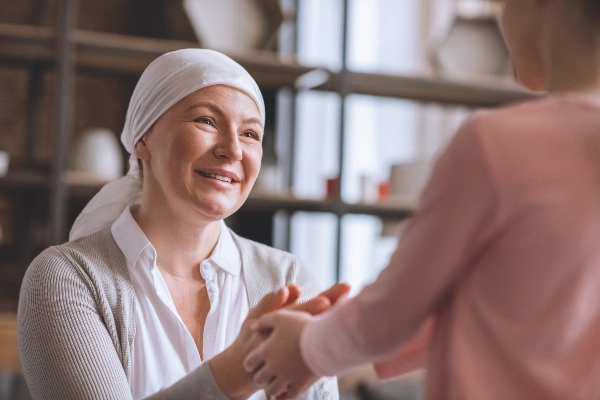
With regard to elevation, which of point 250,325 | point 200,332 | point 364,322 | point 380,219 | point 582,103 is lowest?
point 380,219

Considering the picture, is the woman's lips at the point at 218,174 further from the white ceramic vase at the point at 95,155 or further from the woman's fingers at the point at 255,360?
the white ceramic vase at the point at 95,155

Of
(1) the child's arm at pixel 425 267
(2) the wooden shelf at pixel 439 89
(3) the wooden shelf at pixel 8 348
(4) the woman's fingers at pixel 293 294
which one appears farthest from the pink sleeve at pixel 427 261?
(2) the wooden shelf at pixel 439 89

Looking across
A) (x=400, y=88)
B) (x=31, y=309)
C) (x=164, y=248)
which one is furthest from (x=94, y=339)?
(x=400, y=88)

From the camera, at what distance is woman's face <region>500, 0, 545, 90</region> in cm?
80

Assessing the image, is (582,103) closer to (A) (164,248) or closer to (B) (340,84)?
(A) (164,248)

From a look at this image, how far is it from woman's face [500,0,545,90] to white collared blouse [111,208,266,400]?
77 cm

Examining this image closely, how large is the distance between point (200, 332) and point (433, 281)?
75cm

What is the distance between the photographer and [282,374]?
2.91 feet

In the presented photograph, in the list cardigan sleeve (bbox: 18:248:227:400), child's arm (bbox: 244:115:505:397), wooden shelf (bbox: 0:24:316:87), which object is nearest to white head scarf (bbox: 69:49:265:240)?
cardigan sleeve (bbox: 18:248:227:400)

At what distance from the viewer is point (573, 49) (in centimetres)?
77

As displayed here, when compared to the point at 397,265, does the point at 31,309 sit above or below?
below

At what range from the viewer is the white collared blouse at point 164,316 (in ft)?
4.28

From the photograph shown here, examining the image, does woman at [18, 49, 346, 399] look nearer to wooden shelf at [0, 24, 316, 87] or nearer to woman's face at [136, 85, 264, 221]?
woman's face at [136, 85, 264, 221]

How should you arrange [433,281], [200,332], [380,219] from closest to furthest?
[433,281], [200,332], [380,219]
